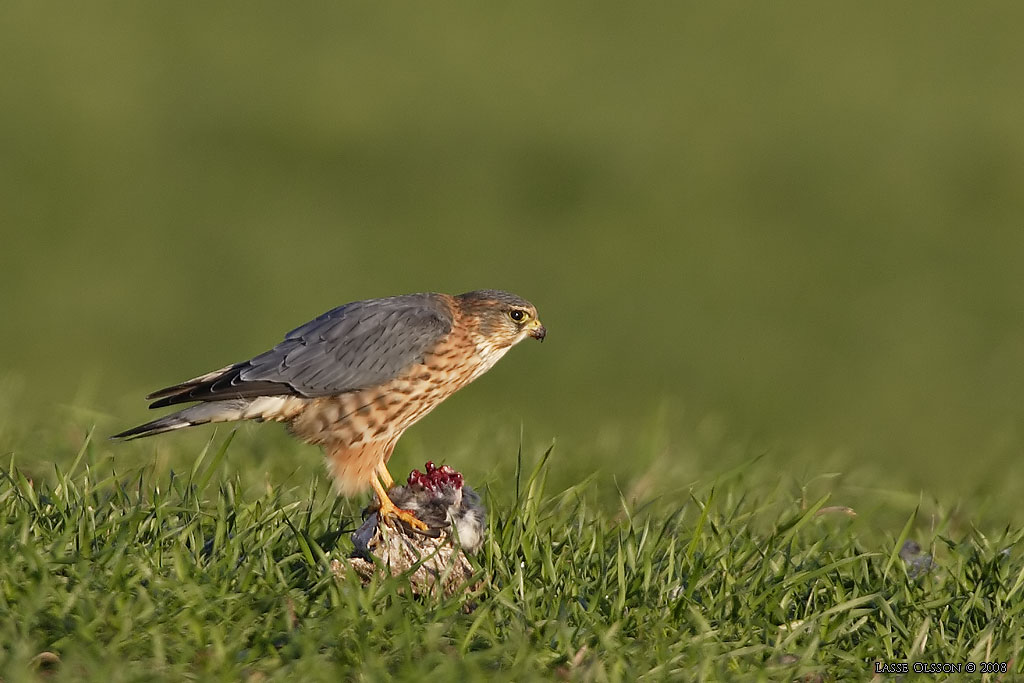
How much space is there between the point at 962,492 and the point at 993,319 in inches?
248

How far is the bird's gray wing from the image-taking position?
249 inches

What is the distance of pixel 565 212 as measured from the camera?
53.6 ft

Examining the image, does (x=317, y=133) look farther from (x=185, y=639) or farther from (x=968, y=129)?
(x=185, y=639)

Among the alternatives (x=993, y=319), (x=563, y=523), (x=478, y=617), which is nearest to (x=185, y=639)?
(x=478, y=617)

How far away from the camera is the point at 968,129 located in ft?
60.7

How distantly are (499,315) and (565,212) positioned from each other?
9486 millimetres

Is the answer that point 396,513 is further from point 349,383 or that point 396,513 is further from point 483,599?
point 349,383

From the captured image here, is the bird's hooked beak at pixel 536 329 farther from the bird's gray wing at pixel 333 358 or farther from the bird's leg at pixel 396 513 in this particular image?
the bird's leg at pixel 396 513

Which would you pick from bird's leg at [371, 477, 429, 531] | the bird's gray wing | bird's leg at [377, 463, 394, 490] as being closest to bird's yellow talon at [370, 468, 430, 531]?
bird's leg at [371, 477, 429, 531]

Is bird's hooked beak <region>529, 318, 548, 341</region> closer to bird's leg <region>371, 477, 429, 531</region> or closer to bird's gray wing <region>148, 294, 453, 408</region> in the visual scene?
bird's gray wing <region>148, 294, 453, 408</region>

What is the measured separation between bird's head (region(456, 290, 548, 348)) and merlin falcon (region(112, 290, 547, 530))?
113 millimetres

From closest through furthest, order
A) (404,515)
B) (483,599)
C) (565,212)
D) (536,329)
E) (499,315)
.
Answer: (483,599) → (404,515) → (499,315) → (536,329) → (565,212)

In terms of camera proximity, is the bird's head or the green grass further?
the bird's head

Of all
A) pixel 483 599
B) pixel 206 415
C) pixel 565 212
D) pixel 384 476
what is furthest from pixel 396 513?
pixel 565 212
